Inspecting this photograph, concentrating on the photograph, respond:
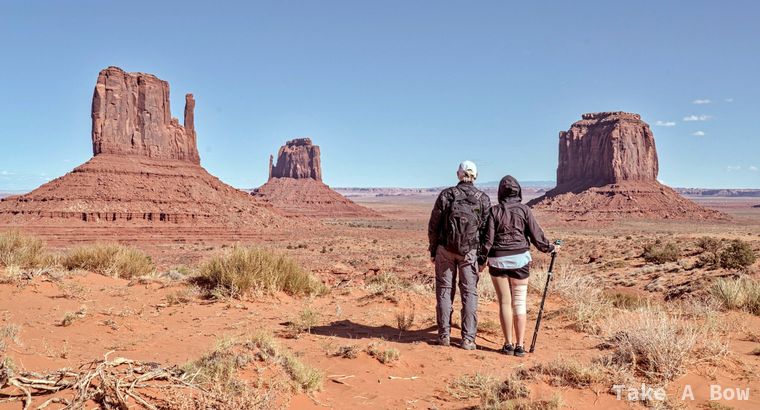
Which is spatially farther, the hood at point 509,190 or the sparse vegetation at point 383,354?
the hood at point 509,190

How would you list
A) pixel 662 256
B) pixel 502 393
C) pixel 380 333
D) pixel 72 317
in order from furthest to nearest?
1. pixel 662 256
2. pixel 380 333
3. pixel 72 317
4. pixel 502 393

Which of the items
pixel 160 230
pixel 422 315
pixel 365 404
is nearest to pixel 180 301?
pixel 422 315

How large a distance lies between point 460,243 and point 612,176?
9628cm

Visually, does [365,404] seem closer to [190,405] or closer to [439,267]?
[190,405]

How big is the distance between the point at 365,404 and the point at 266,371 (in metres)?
0.81

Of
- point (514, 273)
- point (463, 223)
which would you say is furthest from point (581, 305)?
point (463, 223)

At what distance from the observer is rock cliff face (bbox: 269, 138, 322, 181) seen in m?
121

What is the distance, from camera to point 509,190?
529cm

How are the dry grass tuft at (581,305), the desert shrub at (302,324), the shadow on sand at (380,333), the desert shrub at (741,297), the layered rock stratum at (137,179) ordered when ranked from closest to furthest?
the shadow on sand at (380,333) < the desert shrub at (302,324) < the dry grass tuft at (581,305) < the desert shrub at (741,297) < the layered rock stratum at (137,179)

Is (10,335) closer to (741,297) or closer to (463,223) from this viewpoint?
(463,223)

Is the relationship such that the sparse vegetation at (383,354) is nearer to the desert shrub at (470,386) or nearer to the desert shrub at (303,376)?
the desert shrub at (470,386)

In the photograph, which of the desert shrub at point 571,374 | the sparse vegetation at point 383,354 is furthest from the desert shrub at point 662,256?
the sparse vegetation at point 383,354

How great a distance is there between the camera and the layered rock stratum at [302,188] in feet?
318

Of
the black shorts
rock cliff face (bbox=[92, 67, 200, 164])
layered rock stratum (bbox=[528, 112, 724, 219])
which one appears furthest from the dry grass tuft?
layered rock stratum (bbox=[528, 112, 724, 219])
